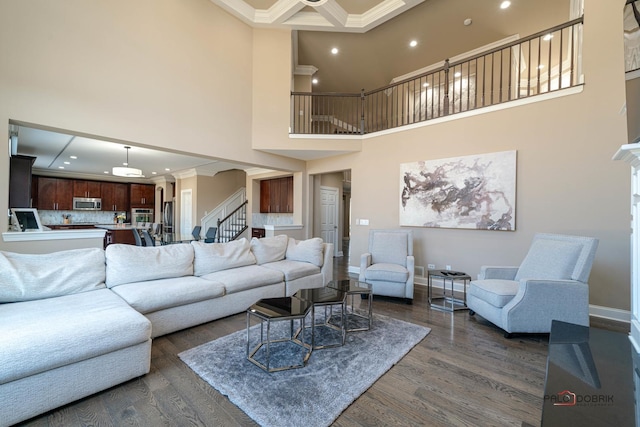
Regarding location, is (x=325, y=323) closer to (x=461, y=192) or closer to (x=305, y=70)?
(x=461, y=192)

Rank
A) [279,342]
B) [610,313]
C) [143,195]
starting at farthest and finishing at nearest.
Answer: [143,195] → [610,313] → [279,342]

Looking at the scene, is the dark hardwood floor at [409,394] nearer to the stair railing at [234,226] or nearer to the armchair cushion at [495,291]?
the armchair cushion at [495,291]

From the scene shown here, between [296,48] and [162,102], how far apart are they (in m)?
3.53

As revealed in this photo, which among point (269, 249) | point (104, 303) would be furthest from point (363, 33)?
point (104, 303)

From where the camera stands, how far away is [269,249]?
14.0ft

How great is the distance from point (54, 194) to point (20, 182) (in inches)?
210

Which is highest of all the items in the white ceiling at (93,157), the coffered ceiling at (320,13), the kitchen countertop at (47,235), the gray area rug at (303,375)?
the coffered ceiling at (320,13)

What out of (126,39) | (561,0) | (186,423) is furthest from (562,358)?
(561,0)

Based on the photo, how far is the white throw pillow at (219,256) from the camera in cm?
344

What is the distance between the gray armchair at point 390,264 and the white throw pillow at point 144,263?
8.13 ft

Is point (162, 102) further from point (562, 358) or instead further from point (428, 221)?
point (562, 358)

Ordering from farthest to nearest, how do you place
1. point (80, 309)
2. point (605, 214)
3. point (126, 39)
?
point (126, 39) < point (605, 214) < point (80, 309)

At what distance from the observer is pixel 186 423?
5.25 feet

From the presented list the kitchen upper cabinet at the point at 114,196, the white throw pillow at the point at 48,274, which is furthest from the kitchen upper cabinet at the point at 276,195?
the kitchen upper cabinet at the point at 114,196
